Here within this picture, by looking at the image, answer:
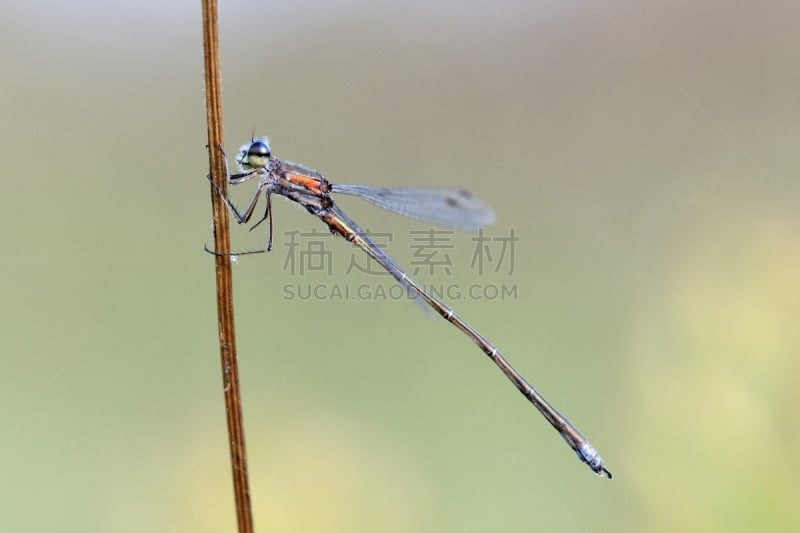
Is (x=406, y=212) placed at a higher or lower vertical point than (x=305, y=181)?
lower

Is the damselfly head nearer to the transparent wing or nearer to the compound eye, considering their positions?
the compound eye

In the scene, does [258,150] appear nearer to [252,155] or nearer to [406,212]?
[252,155]

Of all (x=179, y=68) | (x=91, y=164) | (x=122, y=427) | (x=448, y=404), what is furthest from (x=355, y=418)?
(x=179, y=68)

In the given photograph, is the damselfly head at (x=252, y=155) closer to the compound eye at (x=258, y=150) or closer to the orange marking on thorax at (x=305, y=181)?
the compound eye at (x=258, y=150)

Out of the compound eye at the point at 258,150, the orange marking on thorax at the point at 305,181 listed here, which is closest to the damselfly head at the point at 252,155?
the compound eye at the point at 258,150

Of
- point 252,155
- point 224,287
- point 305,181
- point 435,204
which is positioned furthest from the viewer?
point 435,204

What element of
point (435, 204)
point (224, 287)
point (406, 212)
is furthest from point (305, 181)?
point (224, 287)

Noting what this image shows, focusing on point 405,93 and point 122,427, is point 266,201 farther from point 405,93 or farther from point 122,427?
point 405,93
